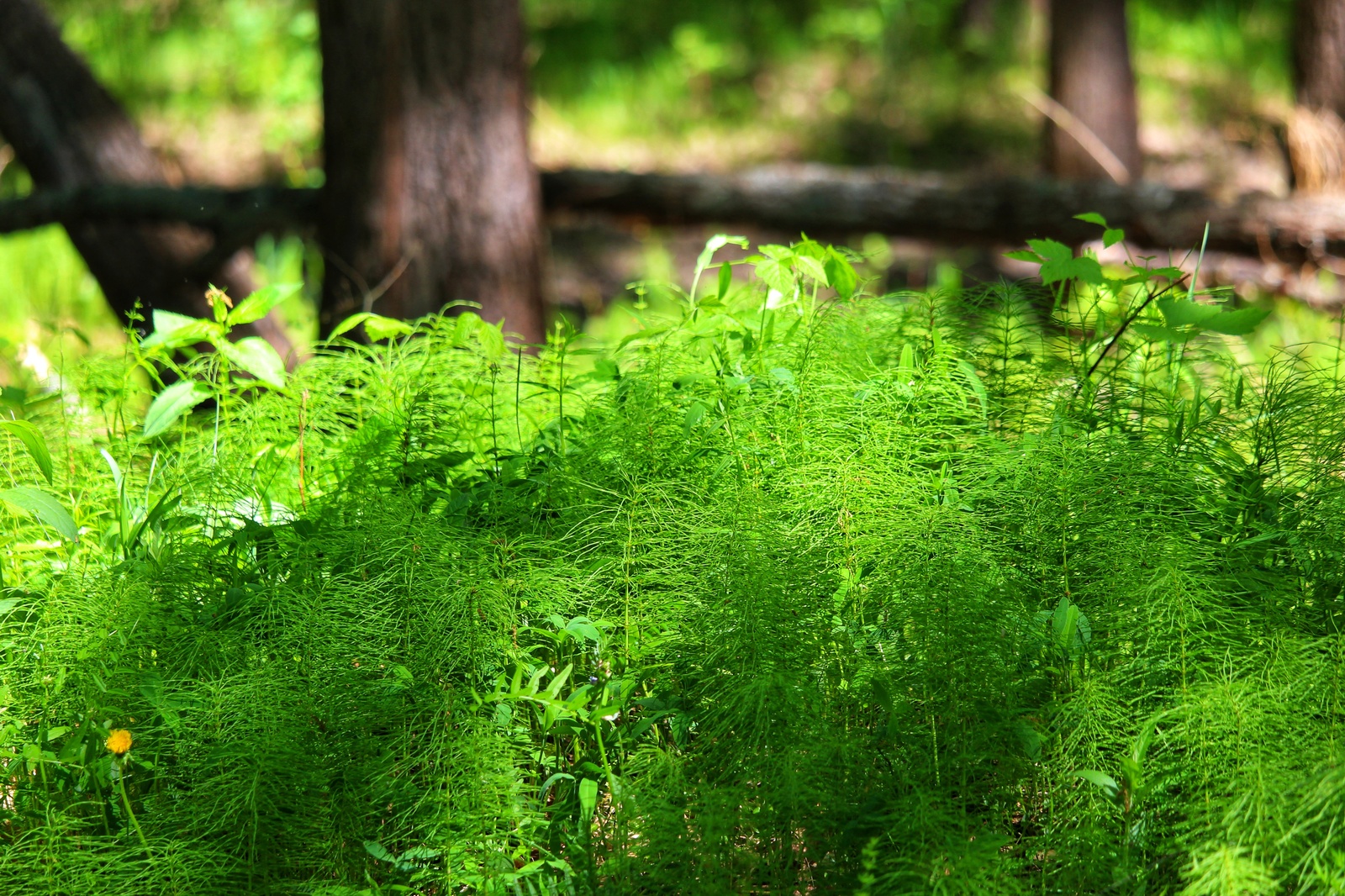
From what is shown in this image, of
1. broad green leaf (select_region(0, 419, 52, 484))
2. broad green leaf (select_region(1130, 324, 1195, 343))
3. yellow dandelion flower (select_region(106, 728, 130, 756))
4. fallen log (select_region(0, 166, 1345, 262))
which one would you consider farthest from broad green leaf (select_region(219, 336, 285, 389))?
fallen log (select_region(0, 166, 1345, 262))

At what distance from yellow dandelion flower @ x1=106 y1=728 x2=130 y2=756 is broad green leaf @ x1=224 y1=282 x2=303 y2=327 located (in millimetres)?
700

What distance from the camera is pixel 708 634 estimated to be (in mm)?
1396

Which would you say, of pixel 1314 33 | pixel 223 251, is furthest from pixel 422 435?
pixel 1314 33

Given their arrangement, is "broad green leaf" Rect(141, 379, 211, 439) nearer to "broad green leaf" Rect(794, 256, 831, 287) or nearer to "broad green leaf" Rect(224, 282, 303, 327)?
"broad green leaf" Rect(224, 282, 303, 327)

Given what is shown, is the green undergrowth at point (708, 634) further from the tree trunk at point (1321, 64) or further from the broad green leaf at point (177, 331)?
the tree trunk at point (1321, 64)

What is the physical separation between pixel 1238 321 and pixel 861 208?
2.78 meters

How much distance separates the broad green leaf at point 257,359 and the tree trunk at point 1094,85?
18.9 feet

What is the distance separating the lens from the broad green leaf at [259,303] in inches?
68.4

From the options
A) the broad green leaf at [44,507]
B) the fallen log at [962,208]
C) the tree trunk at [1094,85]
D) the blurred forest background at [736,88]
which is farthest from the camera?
the blurred forest background at [736,88]

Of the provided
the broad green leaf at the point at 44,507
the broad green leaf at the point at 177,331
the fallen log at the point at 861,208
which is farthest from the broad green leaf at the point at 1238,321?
the fallen log at the point at 861,208

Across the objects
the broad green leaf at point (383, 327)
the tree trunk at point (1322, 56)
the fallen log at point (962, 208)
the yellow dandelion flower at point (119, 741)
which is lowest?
the yellow dandelion flower at point (119, 741)

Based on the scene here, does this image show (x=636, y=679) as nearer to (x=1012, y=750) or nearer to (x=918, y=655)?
(x=918, y=655)

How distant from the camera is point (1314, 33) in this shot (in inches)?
232

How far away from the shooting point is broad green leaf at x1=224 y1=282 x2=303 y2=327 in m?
1.74
